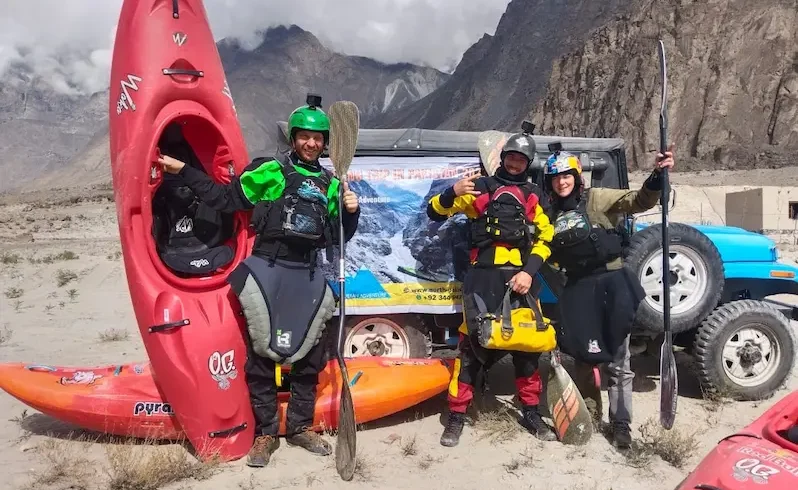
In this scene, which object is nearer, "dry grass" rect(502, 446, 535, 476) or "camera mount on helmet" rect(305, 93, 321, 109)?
"dry grass" rect(502, 446, 535, 476)

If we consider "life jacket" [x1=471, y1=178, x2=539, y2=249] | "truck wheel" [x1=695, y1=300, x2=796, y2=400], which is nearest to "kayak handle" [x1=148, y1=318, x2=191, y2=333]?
"life jacket" [x1=471, y1=178, x2=539, y2=249]

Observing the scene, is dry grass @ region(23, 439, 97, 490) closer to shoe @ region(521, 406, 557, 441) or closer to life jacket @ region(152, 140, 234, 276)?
life jacket @ region(152, 140, 234, 276)

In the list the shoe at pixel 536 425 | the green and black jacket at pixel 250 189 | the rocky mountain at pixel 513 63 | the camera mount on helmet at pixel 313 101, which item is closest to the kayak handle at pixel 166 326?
the green and black jacket at pixel 250 189

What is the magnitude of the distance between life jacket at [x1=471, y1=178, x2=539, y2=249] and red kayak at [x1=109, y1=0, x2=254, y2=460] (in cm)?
166

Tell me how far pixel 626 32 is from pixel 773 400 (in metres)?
52.7

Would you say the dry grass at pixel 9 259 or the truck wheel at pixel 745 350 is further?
the dry grass at pixel 9 259

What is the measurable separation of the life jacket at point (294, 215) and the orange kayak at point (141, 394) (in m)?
1.03

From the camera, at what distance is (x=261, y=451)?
13.0 ft

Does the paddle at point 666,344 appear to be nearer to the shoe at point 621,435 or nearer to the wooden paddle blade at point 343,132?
the shoe at point 621,435

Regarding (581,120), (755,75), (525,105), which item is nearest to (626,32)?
(581,120)

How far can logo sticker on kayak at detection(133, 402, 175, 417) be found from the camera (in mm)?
4148

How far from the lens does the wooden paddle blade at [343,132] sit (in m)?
4.56

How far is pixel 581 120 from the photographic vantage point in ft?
174

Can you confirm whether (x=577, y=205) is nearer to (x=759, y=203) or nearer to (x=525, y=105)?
(x=759, y=203)
